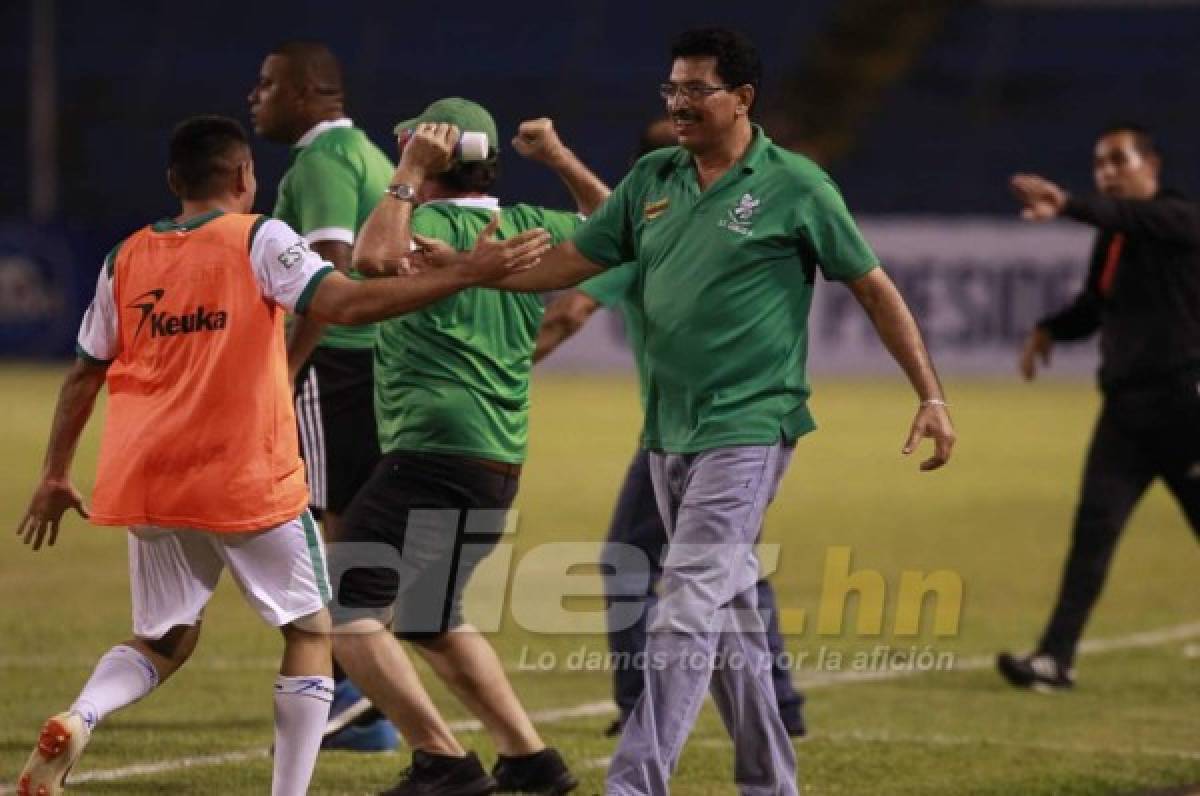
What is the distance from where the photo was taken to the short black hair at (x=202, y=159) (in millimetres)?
6488

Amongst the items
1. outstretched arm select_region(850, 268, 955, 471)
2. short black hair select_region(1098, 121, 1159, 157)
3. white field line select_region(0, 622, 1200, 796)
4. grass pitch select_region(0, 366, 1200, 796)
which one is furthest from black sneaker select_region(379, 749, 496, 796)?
short black hair select_region(1098, 121, 1159, 157)

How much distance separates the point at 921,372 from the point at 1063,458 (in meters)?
14.4

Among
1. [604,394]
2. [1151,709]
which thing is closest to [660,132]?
[1151,709]

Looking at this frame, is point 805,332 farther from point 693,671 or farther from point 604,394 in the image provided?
point 604,394

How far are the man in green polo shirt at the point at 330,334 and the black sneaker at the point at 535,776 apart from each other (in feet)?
3.29

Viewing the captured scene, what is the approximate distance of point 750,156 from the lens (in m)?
6.70

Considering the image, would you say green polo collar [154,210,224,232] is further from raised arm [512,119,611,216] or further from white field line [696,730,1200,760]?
white field line [696,730,1200,760]

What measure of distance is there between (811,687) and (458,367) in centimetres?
312

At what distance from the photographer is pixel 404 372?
7496 mm

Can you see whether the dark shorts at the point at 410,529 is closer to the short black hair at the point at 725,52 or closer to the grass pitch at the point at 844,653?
the grass pitch at the point at 844,653

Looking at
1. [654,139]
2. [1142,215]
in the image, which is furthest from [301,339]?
[1142,215]

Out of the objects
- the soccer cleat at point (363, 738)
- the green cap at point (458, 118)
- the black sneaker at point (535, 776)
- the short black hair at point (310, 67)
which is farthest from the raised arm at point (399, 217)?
the soccer cleat at point (363, 738)

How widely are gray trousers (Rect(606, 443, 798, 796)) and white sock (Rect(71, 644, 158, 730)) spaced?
4.42ft

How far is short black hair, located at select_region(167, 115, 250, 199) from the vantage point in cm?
649
